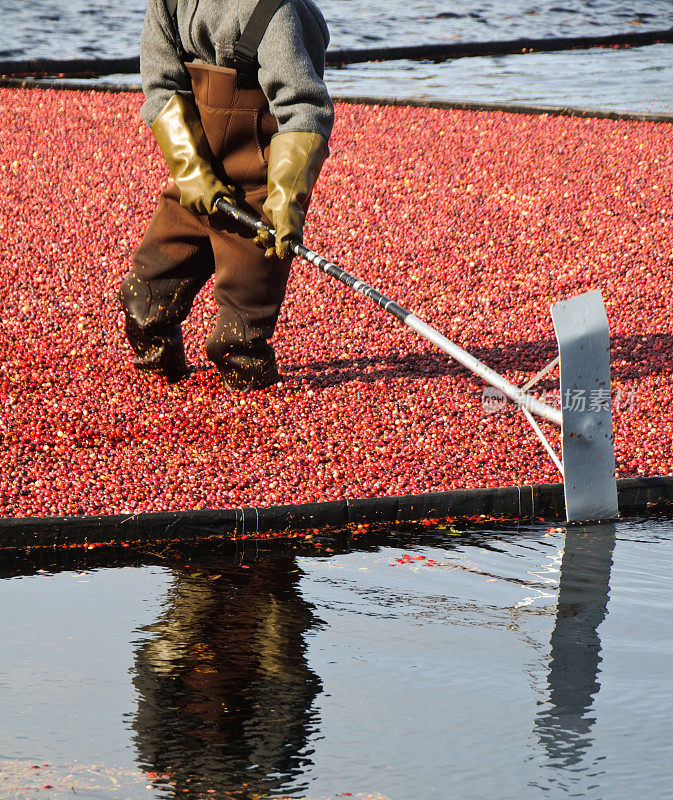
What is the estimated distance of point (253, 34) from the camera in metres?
4.66

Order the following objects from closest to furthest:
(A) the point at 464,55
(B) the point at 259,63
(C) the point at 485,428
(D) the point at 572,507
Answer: (D) the point at 572,507
(B) the point at 259,63
(C) the point at 485,428
(A) the point at 464,55

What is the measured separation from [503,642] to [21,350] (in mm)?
3488

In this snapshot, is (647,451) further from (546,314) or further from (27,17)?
(27,17)

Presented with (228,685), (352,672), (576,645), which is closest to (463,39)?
(576,645)

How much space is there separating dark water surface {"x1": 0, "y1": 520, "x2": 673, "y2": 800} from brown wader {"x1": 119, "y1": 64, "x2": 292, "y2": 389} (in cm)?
135

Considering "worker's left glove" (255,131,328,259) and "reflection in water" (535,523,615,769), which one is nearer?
"reflection in water" (535,523,615,769)

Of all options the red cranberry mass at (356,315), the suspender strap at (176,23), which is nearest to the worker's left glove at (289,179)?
the suspender strap at (176,23)

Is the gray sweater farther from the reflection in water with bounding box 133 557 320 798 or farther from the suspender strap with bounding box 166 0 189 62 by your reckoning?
the reflection in water with bounding box 133 557 320 798

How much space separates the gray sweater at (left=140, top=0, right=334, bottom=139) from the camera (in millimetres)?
4625

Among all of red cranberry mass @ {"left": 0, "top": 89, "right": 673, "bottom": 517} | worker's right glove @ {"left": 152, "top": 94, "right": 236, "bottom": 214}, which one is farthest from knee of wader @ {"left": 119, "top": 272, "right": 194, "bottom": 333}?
worker's right glove @ {"left": 152, "top": 94, "right": 236, "bottom": 214}

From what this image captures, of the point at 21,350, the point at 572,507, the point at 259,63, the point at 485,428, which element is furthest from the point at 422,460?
the point at 21,350

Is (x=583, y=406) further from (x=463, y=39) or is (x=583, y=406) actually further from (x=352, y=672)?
(x=463, y=39)

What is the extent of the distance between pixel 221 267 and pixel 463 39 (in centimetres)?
1213

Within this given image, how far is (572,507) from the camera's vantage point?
13.6ft
